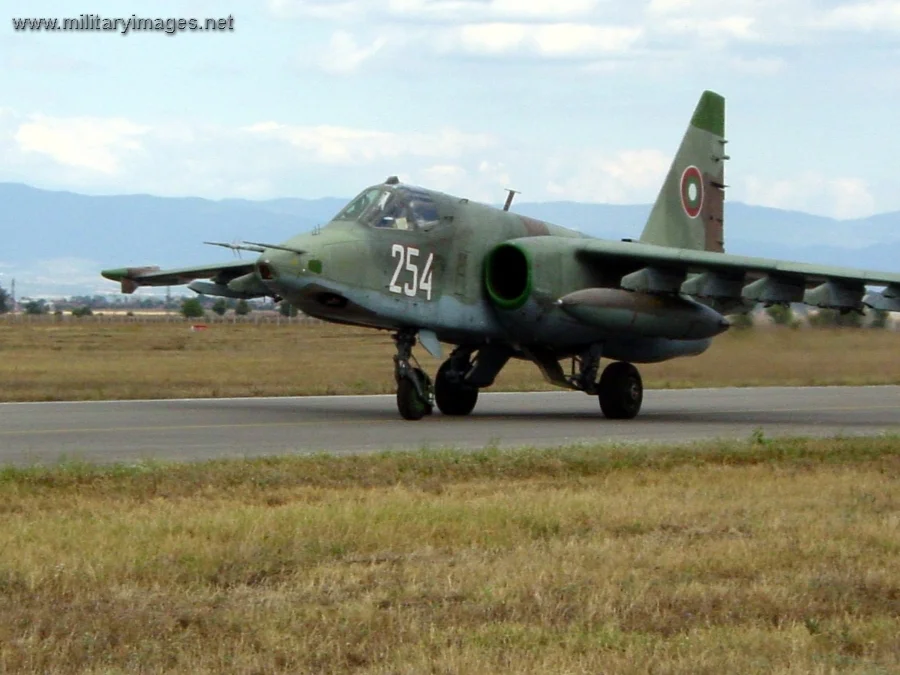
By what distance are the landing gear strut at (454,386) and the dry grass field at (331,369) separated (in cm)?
484

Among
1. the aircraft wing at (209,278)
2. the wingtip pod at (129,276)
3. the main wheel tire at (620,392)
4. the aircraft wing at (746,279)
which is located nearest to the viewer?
the aircraft wing at (746,279)

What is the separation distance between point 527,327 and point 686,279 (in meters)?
2.46

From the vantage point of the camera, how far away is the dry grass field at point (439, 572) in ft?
19.8

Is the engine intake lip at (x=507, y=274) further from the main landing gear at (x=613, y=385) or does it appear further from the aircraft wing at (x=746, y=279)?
the main landing gear at (x=613, y=385)

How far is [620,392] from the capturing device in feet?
65.4

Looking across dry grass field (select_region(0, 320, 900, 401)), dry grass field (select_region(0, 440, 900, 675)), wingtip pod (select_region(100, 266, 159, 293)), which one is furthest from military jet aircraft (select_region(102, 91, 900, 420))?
dry grass field (select_region(0, 440, 900, 675))

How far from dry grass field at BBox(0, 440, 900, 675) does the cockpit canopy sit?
21.2 ft

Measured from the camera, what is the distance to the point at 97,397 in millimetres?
22906

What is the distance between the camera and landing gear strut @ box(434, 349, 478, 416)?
796 inches

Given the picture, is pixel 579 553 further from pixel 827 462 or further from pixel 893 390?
pixel 893 390

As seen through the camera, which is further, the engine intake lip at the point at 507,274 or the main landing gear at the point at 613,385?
the main landing gear at the point at 613,385

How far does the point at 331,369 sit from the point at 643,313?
51.9ft

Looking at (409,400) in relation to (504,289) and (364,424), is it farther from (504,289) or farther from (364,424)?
(504,289)

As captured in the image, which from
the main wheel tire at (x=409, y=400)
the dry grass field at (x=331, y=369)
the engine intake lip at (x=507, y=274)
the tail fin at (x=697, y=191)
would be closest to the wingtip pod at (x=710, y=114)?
the tail fin at (x=697, y=191)
